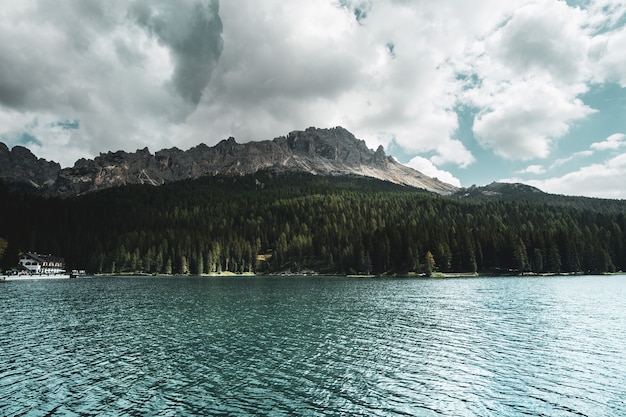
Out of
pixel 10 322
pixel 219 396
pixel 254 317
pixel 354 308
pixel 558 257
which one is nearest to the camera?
pixel 219 396

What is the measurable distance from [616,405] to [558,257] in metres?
170

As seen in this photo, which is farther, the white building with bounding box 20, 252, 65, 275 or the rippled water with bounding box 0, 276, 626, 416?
the white building with bounding box 20, 252, 65, 275

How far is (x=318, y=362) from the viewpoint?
110ft

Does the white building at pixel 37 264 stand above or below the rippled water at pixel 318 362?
above

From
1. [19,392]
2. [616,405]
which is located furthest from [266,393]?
[616,405]

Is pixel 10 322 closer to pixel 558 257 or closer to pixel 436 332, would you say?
pixel 436 332

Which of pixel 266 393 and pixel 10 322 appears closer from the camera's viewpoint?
pixel 266 393

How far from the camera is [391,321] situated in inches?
2153

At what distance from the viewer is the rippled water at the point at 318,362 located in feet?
78.7

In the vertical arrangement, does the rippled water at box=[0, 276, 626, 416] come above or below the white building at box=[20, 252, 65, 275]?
below

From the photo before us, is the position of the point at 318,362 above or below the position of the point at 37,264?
below

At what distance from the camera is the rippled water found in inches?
944

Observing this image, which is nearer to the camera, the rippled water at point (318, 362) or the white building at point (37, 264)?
the rippled water at point (318, 362)

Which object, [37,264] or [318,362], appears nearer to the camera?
[318,362]
